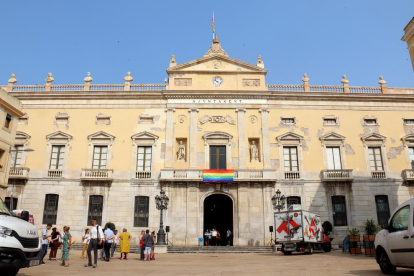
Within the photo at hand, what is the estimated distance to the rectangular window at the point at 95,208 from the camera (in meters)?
27.0

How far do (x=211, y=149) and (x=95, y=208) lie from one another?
32.9ft

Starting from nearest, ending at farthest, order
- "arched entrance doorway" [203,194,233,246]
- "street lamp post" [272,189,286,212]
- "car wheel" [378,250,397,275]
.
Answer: "car wheel" [378,250,397,275] < "street lamp post" [272,189,286,212] < "arched entrance doorway" [203,194,233,246]

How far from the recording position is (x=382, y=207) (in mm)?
→ 27750

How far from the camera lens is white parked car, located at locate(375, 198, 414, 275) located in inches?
358

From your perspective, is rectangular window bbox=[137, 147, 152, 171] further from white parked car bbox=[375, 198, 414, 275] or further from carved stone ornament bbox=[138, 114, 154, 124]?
white parked car bbox=[375, 198, 414, 275]

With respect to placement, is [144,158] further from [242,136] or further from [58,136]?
[242,136]

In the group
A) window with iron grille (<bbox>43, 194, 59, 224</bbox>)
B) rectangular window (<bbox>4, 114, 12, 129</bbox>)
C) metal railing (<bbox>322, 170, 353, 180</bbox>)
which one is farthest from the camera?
metal railing (<bbox>322, 170, 353, 180</bbox>)

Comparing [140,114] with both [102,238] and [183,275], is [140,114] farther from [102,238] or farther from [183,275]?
[183,275]

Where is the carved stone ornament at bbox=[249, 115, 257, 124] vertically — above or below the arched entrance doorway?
above

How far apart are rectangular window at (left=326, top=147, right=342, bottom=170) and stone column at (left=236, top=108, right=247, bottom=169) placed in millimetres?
6784

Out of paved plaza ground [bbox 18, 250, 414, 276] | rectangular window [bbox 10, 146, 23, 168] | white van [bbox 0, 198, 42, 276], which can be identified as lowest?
paved plaza ground [bbox 18, 250, 414, 276]

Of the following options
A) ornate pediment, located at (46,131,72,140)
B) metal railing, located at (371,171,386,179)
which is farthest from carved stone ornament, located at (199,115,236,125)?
metal railing, located at (371,171,386,179)

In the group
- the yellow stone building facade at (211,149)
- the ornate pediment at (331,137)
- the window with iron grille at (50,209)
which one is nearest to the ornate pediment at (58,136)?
the yellow stone building facade at (211,149)

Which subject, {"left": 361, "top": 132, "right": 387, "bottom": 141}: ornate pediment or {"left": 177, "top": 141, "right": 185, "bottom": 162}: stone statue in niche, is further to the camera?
{"left": 361, "top": 132, "right": 387, "bottom": 141}: ornate pediment
